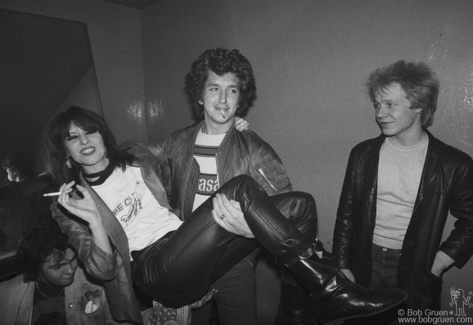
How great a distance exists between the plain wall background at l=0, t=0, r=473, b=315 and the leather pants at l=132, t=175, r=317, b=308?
113 cm

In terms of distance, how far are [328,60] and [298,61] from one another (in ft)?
0.88

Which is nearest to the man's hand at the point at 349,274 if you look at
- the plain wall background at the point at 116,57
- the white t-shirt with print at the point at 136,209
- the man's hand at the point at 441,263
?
the man's hand at the point at 441,263

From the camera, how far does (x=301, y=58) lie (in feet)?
7.78

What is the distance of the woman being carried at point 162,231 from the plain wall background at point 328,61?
3.56 ft

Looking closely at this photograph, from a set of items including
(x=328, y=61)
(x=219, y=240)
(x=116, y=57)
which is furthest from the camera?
(x=116, y=57)

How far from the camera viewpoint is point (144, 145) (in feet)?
6.44

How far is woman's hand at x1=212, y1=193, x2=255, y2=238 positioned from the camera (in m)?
1.26

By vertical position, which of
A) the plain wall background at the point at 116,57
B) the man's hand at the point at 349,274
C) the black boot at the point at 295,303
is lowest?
the black boot at the point at 295,303

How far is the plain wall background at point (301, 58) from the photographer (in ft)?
5.92

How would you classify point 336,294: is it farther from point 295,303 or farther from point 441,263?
point 441,263

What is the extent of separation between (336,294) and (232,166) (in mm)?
Result: 936

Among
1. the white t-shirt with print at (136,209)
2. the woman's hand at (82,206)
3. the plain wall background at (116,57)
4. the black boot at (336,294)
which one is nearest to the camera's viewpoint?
the black boot at (336,294)

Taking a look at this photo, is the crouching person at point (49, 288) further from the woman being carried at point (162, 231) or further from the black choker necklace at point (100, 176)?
the black choker necklace at point (100, 176)

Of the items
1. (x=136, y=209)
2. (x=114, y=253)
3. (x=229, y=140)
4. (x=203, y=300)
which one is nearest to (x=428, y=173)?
(x=229, y=140)
